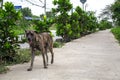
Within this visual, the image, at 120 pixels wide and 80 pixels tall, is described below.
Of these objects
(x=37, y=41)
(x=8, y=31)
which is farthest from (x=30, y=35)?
(x=8, y=31)

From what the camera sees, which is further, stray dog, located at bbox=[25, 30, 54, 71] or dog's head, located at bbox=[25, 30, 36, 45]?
stray dog, located at bbox=[25, 30, 54, 71]

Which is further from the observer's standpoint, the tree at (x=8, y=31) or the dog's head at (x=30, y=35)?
the tree at (x=8, y=31)

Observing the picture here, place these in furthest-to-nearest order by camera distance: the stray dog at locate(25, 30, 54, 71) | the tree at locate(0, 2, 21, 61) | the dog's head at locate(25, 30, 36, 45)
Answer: the tree at locate(0, 2, 21, 61)
the stray dog at locate(25, 30, 54, 71)
the dog's head at locate(25, 30, 36, 45)

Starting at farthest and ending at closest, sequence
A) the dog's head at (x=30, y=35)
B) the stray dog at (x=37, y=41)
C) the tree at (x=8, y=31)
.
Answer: the tree at (x=8, y=31), the stray dog at (x=37, y=41), the dog's head at (x=30, y=35)

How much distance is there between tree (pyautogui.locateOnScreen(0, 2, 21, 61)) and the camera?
1218 centimetres

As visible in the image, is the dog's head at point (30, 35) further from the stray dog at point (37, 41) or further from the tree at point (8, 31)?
the tree at point (8, 31)

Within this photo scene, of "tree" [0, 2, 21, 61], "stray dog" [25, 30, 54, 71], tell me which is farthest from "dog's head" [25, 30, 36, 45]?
"tree" [0, 2, 21, 61]

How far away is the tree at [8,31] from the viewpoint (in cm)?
1218

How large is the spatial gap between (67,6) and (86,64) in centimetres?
1522

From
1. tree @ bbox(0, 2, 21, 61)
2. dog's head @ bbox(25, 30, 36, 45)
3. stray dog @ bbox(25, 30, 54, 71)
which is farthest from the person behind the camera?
tree @ bbox(0, 2, 21, 61)

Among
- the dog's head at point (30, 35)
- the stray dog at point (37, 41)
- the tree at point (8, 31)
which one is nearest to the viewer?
the dog's head at point (30, 35)

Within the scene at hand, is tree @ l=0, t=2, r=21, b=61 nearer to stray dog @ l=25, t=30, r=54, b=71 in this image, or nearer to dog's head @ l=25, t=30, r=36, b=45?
stray dog @ l=25, t=30, r=54, b=71

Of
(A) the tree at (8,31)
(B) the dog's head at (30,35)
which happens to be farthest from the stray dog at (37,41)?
(A) the tree at (8,31)

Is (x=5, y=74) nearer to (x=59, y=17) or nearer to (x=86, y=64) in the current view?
(x=86, y=64)
